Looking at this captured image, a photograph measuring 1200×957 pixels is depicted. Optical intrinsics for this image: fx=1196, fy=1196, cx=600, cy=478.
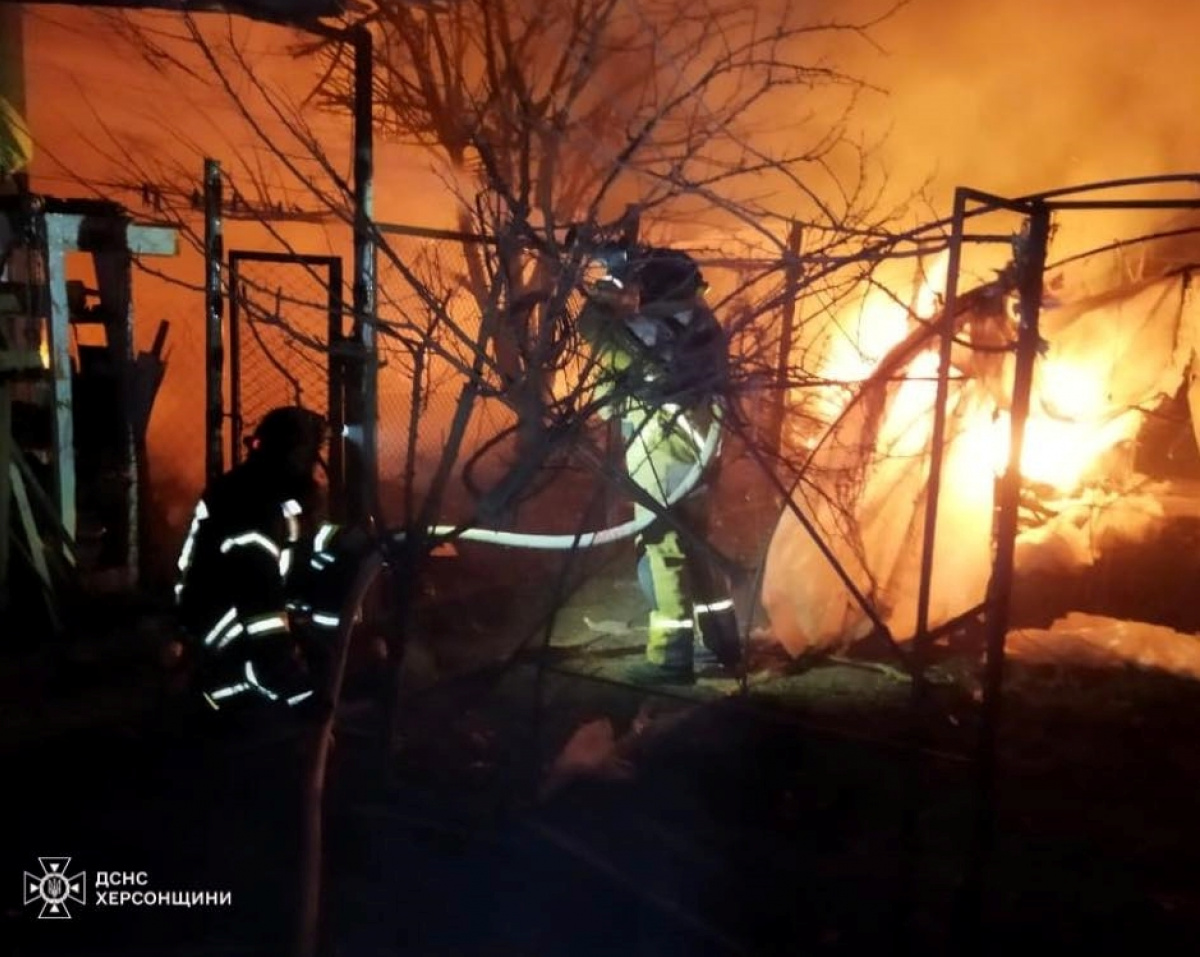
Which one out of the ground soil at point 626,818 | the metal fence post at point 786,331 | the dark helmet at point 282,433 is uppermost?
the metal fence post at point 786,331

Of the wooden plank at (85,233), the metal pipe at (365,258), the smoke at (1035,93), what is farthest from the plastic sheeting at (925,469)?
the wooden plank at (85,233)

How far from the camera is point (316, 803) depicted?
2.95 metres

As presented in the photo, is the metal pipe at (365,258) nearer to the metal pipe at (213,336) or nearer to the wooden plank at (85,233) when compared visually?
the metal pipe at (213,336)

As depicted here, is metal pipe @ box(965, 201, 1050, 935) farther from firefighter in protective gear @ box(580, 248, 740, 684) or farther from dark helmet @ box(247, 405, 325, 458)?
dark helmet @ box(247, 405, 325, 458)

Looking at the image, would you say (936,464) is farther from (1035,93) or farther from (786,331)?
(1035,93)

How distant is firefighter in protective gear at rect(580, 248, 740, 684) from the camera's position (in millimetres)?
3729

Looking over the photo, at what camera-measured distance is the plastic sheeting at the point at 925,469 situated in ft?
22.3

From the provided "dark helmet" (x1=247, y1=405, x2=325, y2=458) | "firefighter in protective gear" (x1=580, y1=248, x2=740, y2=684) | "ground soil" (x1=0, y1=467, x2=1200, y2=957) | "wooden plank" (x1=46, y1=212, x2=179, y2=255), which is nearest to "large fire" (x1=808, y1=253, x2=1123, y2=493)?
"firefighter in protective gear" (x1=580, y1=248, x2=740, y2=684)

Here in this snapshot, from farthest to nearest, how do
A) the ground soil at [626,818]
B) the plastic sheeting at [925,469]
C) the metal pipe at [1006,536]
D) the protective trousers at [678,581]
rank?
the plastic sheeting at [925,469] → the protective trousers at [678,581] → the ground soil at [626,818] → the metal pipe at [1006,536]

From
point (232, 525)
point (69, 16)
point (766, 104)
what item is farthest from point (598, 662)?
point (69, 16)

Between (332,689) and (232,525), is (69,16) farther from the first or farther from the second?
(332,689)

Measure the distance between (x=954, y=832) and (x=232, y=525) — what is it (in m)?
3.03

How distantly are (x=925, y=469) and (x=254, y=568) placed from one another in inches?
159

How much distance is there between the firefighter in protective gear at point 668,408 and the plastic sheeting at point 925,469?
1.94ft
